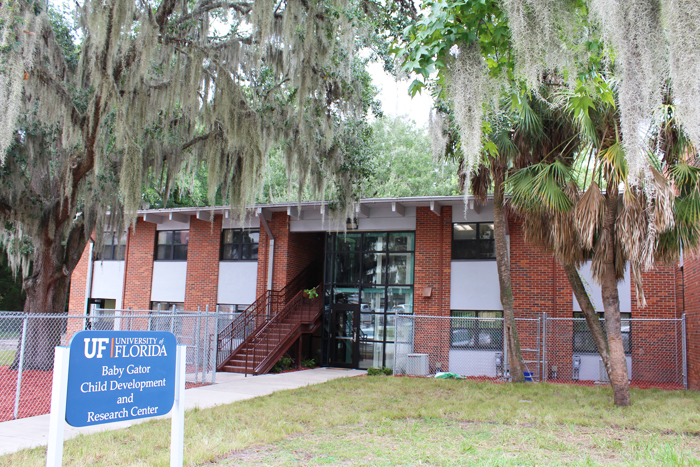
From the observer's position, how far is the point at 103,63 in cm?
969

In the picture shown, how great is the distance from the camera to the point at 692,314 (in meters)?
12.3

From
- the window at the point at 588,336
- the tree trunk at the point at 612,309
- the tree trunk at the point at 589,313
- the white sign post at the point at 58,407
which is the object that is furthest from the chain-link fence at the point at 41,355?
the window at the point at 588,336

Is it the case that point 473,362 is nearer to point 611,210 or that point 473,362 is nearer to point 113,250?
→ point 611,210

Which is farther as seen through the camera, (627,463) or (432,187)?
(432,187)

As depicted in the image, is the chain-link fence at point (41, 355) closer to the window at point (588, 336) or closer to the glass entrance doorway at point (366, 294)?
the glass entrance doorway at point (366, 294)

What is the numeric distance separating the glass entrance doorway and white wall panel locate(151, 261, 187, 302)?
17.7 feet

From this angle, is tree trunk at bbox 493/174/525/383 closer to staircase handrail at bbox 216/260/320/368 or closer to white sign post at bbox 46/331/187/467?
staircase handrail at bbox 216/260/320/368

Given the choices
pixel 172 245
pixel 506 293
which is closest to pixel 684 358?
pixel 506 293

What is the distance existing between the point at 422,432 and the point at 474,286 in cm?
852

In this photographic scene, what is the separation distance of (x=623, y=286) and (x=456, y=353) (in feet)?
15.6

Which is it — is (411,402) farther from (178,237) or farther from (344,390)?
(178,237)

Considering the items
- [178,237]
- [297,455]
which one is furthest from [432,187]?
[297,455]

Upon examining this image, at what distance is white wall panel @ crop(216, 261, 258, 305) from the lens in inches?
698

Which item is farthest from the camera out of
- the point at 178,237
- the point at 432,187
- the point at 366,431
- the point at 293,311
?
the point at 432,187
